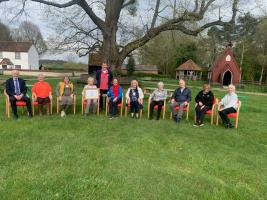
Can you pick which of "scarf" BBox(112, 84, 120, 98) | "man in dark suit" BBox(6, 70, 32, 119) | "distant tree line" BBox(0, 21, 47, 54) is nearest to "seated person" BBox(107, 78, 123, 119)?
"scarf" BBox(112, 84, 120, 98)

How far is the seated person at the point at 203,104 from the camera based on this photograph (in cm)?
832

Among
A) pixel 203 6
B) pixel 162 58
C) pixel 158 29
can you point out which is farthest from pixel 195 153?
pixel 162 58

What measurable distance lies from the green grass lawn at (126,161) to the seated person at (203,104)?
2.04 ft

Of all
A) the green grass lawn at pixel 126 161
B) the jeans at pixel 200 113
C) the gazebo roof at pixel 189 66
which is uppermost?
the gazebo roof at pixel 189 66

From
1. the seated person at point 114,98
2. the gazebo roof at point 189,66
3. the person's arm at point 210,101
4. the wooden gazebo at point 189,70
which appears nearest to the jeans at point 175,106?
the person's arm at point 210,101

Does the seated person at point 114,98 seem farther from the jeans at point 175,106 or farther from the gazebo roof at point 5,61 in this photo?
the gazebo roof at point 5,61

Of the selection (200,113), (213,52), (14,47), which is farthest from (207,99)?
(14,47)

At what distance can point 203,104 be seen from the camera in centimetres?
849

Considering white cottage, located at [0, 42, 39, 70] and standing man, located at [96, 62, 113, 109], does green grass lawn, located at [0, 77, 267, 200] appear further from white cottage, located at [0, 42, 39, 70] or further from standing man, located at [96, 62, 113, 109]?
white cottage, located at [0, 42, 39, 70]

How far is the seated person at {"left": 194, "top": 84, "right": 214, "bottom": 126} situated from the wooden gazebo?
3847 cm

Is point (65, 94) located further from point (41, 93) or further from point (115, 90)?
point (115, 90)

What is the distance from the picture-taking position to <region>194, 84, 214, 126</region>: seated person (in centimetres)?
832

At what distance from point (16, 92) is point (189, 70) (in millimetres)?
40966

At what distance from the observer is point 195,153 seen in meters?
5.67
